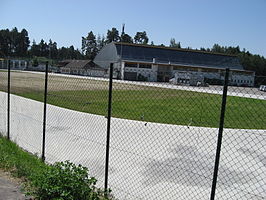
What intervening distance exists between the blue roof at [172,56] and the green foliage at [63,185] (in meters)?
74.0

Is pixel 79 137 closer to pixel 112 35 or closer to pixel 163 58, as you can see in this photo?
pixel 163 58

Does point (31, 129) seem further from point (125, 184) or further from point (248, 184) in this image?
point (248, 184)

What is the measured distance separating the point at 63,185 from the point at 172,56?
8262 cm

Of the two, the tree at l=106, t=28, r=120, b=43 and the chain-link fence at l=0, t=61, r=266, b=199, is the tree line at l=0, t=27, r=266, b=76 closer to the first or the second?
the tree at l=106, t=28, r=120, b=43

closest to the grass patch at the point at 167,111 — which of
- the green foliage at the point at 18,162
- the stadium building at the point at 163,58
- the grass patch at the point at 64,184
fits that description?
the green foliage at the point at 18,162

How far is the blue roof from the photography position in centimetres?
8044

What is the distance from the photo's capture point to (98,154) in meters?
7.31

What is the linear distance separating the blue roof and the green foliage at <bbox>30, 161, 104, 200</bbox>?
7398 cm

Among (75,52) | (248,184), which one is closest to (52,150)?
(248,184)

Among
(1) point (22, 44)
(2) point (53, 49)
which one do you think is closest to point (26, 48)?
(1) point (22, 44)

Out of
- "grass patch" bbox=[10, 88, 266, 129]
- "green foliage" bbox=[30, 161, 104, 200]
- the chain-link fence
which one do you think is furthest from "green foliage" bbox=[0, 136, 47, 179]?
"grass patch" bbox=[10, 88, 266, 129]

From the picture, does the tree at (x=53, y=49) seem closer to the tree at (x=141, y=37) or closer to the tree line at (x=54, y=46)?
the tree line at (x=54, y=46)

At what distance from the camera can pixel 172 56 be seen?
8425cm

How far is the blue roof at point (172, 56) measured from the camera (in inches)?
3167
